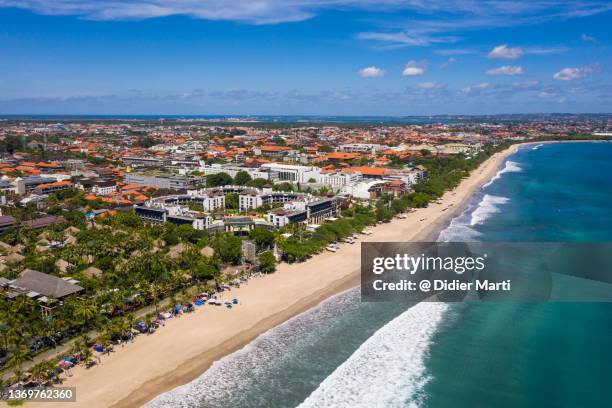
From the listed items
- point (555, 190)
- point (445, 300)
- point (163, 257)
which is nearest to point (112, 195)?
point (163, 257)

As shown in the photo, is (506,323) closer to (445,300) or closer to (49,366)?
(445,300)

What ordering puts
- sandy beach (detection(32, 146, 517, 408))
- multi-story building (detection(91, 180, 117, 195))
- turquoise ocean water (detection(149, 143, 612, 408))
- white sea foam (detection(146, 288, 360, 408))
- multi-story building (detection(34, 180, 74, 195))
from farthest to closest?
multi-story building (detection(91, 180, 117, 195)), multi-story building (detection(34, 180, 74, 195)), sandy beach (detection(32, 146, 517, 408)), turquoise ocean water (detection(149, 143, 612, 408)), white sea foam (detection(146, 288, 360, 408))

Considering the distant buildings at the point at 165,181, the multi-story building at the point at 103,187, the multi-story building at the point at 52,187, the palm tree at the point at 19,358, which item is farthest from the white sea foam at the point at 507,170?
the palm tree at the point at 19,358

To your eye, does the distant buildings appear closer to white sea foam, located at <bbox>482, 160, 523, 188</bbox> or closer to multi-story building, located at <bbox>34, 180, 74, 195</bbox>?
multi-story building, located at <bbox>34, 180, 74, 195</bbox>

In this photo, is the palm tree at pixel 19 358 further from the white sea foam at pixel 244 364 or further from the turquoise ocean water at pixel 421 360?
the turquoise ocean water at pixel 421 360

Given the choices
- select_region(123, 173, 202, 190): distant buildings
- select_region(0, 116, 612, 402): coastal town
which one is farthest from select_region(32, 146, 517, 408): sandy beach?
select_region(123, 173, 202, 190): distant buildings
